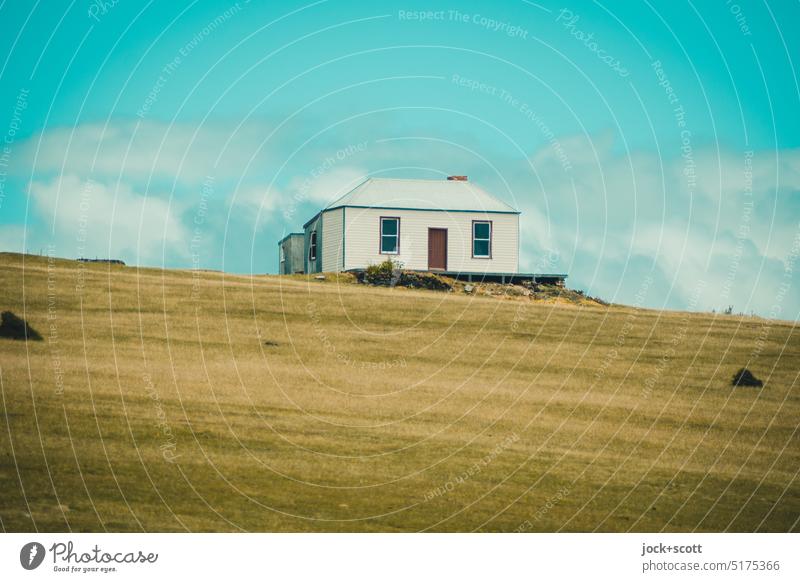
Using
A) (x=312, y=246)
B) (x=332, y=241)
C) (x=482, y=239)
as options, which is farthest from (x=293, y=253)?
(x=482, y=239)

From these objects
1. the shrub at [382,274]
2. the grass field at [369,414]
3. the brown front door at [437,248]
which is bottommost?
the grass field at [369,414]

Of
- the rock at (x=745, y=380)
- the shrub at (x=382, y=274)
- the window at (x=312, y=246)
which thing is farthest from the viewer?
the window at (x=312, y=246)

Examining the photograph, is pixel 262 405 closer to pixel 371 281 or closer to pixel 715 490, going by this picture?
pixel 715 490

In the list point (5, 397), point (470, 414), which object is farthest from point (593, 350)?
point (5, 397)

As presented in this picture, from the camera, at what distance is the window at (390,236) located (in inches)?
2056

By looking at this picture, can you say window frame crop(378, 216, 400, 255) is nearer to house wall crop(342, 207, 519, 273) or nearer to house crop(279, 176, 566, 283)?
house crop(279, 176, 566, 283)

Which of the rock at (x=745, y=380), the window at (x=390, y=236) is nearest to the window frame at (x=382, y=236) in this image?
the window at (x=390, y=236)

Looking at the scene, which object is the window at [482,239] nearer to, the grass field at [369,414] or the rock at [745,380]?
the grass field at [369,414]

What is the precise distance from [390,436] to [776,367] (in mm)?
15847

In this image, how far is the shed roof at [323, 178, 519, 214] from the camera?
52906 millimetres

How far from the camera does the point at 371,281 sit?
159ft

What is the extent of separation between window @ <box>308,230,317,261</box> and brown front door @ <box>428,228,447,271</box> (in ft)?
23.1
